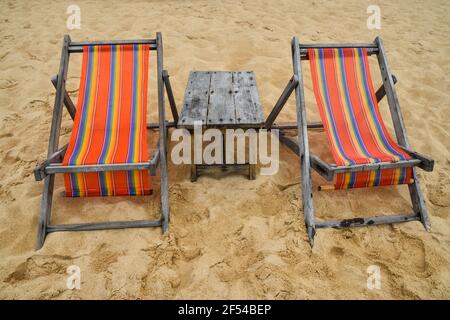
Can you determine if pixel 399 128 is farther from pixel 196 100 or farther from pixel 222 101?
pixel 196 100

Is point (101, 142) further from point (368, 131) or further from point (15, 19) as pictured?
point (15, 19)

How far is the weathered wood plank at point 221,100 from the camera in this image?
223 centimetres

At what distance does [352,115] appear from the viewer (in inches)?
94.4

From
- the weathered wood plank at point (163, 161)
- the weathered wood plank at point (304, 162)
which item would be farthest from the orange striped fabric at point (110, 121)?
the weathered wood plank at point (304, 162)

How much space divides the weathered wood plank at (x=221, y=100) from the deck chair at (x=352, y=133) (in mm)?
442

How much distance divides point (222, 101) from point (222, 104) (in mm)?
53

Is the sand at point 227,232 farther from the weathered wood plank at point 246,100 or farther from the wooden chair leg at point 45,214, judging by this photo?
the weathered wood plank at point 246,100

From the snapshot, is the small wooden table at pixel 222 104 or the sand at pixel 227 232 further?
the small wooden table at pixel 222 104

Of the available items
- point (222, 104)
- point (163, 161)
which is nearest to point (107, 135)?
point (163, 161)

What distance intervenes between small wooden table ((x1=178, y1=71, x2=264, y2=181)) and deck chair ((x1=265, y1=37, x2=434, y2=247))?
1.07 feet

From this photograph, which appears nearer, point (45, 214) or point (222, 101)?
point (45, 214)

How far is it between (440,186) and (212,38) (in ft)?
11.5

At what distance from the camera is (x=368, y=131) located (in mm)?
2383
